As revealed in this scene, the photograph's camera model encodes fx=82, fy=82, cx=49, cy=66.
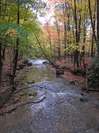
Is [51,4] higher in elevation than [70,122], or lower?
higher

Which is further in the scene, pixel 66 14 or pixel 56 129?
pixel 66 14

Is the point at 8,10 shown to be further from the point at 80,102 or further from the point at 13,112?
the point at 80,102

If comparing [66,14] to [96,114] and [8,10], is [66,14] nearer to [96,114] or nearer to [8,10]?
[8,10]

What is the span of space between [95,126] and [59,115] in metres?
1.66

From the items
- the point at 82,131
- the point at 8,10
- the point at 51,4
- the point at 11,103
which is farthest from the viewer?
the point at 51,4

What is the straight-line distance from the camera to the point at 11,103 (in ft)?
17.1

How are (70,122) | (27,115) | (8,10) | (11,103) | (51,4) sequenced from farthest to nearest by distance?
(51,4)
(8,10)
(11,103)
(27,115)
(70,122)

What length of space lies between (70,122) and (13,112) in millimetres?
3027

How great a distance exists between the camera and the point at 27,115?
4309 millimetres

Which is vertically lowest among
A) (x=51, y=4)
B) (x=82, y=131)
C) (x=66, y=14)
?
(x=82, y=131)

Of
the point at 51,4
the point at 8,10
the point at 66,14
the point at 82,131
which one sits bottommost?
the point at 82,131

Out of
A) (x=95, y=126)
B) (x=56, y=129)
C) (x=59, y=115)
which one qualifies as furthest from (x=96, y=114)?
(x=56, y=129)

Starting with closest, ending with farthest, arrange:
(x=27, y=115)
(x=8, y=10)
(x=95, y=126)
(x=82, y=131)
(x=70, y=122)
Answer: (x=82, y=131) < (x=95, y=126) < (x=70, y=122) < (x=27, y=115) < (x=8, y=10)

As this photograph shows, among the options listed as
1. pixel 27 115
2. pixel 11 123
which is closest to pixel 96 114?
pixel 27 115
